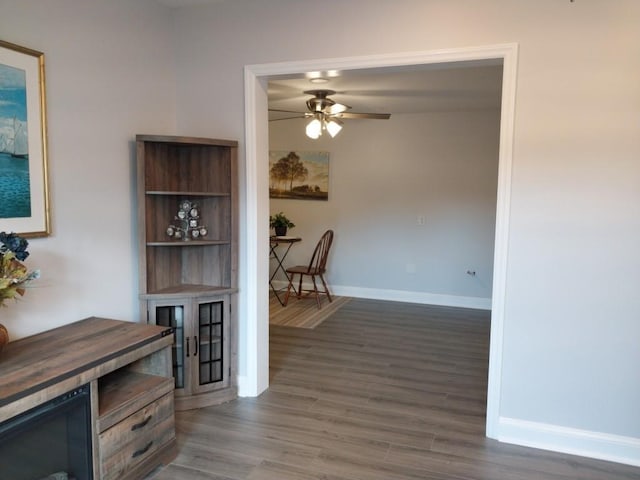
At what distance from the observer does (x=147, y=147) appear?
2953 millimetres

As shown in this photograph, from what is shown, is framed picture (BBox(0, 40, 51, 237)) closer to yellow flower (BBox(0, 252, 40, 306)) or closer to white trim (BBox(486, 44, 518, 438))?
yellow flower (BBox(0, 252, 40, 306))

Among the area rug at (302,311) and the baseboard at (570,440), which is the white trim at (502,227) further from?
the area rug at (302,311)

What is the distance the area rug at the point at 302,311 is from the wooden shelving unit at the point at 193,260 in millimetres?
1924

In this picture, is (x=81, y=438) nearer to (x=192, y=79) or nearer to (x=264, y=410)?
(x=264, y=410)

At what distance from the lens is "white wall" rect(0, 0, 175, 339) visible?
232 cm

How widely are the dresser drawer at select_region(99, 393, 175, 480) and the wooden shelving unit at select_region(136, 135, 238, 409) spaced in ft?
1.86

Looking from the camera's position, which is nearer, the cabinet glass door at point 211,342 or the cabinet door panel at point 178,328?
the cabinet door panel at point 178,328

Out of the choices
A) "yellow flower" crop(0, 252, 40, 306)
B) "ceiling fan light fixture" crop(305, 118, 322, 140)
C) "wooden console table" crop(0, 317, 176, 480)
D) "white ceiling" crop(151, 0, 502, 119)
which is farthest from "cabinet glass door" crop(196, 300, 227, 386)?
"ceiling fan light fixture" crop(305, 118, 322, 140)

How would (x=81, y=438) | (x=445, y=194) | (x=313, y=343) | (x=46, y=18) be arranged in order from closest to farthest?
(x=81, y=438)
(x=46, y=18)
(x=313, y=343)
(x=445, y=194)

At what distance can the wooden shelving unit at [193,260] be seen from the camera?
9.50ft

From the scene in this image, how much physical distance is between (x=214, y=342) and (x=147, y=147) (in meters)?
1.32

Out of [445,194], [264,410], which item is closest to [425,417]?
[264,410]

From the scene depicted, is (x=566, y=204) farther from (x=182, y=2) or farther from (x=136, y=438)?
(x=182, y=2)

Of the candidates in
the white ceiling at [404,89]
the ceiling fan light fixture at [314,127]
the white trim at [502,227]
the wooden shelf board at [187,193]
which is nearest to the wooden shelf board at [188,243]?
the wooden shelf board at [187,193]
